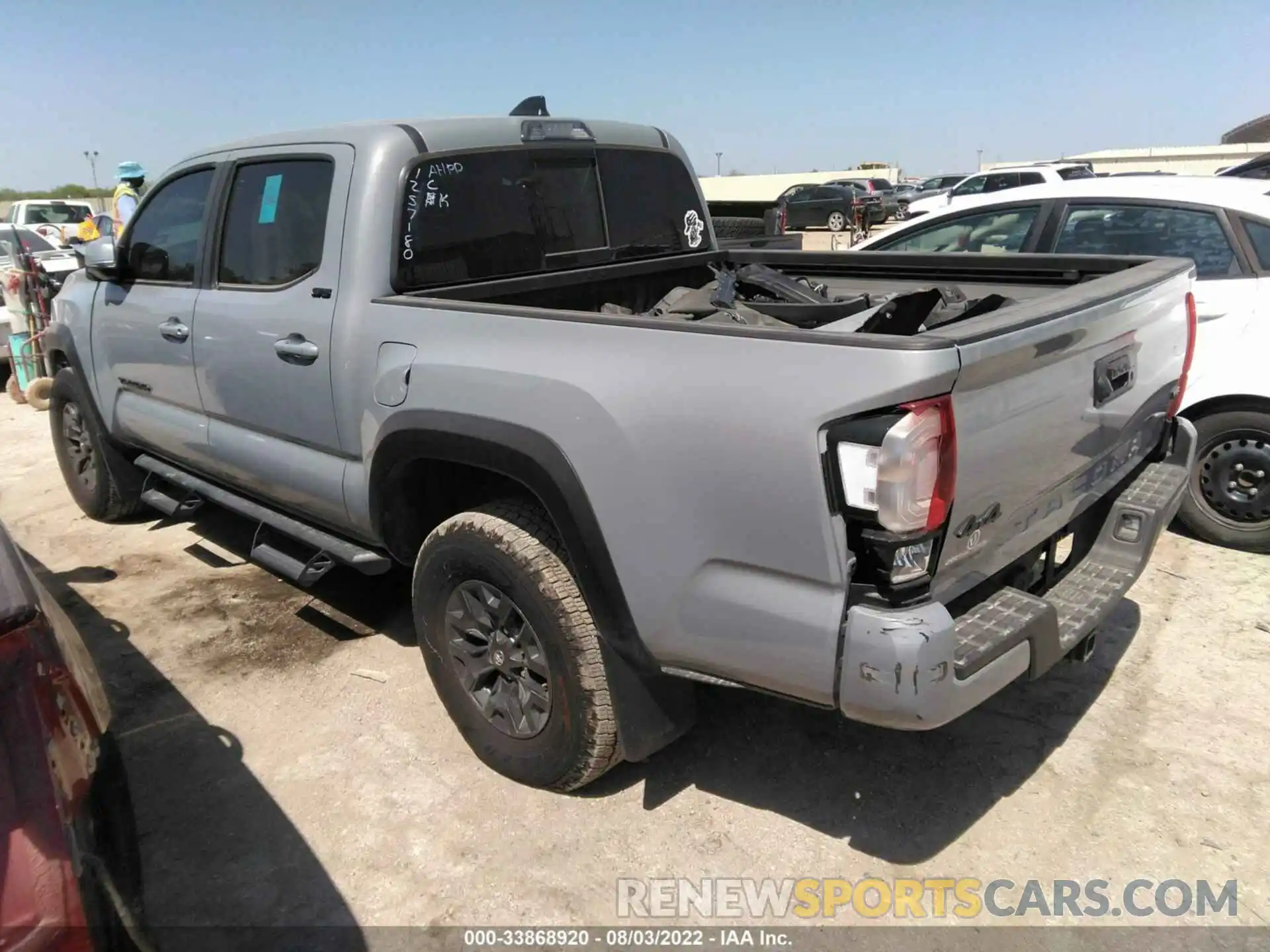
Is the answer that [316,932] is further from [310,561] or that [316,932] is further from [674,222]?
[674,222]

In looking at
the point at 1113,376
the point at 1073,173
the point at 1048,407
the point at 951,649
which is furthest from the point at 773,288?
the point at 1073,173

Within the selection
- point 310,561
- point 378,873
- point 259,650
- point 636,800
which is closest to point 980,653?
point 636,800

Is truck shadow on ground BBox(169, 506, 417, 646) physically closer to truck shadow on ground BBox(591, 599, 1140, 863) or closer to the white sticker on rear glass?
truck shadow on ground BBox(591, 599, 1140, 863)

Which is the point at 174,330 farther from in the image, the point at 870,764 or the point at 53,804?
the point at 870,764

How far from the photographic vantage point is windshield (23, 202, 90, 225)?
18312 millimetres

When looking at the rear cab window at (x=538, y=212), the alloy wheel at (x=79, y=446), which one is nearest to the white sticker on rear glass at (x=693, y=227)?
the rear cab window at (x=538, y=212)

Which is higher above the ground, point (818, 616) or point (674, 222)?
point (674, 222)

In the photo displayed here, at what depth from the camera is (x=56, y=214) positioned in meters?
18.7

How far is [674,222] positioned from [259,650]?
2.68 meters

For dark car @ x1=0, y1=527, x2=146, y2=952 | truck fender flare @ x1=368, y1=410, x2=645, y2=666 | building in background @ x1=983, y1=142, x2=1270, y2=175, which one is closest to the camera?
dark car @ x1=0, y1=527, x2=146, y2=952

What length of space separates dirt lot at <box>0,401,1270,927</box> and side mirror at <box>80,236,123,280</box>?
5.95 ft

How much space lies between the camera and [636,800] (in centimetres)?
295

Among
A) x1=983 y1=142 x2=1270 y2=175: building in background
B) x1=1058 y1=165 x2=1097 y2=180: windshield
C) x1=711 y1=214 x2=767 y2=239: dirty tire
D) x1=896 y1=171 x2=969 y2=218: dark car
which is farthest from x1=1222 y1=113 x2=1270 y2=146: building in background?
x1=711 y1=214 x2=767 y2=239: dirty tire

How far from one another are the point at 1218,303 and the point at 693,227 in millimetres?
2533
